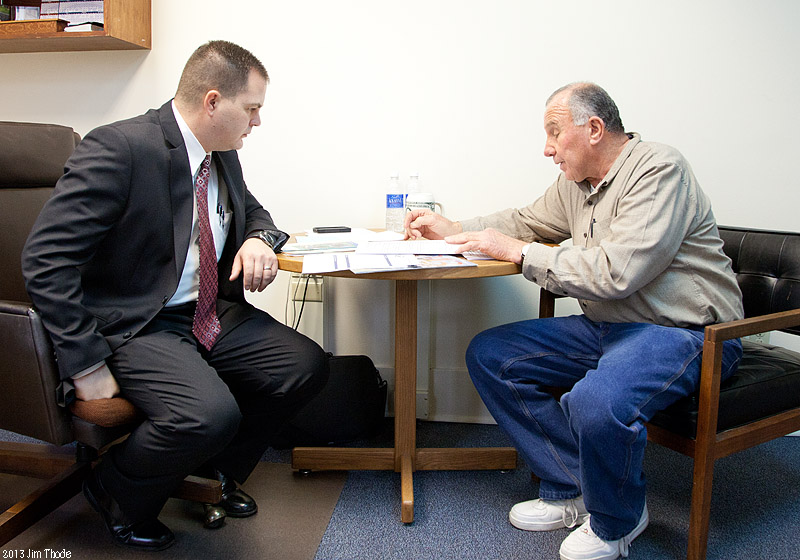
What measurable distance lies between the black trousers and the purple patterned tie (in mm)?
32

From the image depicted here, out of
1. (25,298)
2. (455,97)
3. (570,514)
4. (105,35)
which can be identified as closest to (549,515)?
(570,514)

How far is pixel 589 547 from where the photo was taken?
1564 mm

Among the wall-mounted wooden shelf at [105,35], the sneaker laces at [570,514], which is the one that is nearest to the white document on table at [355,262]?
the sneaker laces at [570,514]

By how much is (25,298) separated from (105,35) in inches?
40.7

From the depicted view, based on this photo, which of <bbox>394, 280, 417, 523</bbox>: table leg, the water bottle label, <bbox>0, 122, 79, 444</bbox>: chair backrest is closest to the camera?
<bbox>0, 122, 79, 444</bbox>: chair backrest

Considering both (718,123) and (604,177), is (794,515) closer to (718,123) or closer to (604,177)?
(604,177)

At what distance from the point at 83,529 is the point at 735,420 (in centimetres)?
173

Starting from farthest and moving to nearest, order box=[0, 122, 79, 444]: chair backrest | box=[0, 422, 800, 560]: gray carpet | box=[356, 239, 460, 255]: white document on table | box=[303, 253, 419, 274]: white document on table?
box=[356, 239, 460, 255]: white document on table → box=[0, 422, 800, 560]: gray carpet → box=[303, 253, 419, 274]: white document on table → box=[0, 122, 79, 444]: chair backrest

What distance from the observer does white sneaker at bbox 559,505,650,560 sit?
156 cm

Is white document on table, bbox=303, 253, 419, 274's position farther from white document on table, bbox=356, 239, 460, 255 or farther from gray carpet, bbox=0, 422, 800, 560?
gray carpet, bbox=0, 422, 800, 560

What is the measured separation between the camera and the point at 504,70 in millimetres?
2309

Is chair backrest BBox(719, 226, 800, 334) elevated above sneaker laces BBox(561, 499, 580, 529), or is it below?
above

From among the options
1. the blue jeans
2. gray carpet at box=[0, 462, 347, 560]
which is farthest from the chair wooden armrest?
gray carpet at box=[0, 462, 347, 560]

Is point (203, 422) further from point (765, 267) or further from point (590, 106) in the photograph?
point (765, 267)
